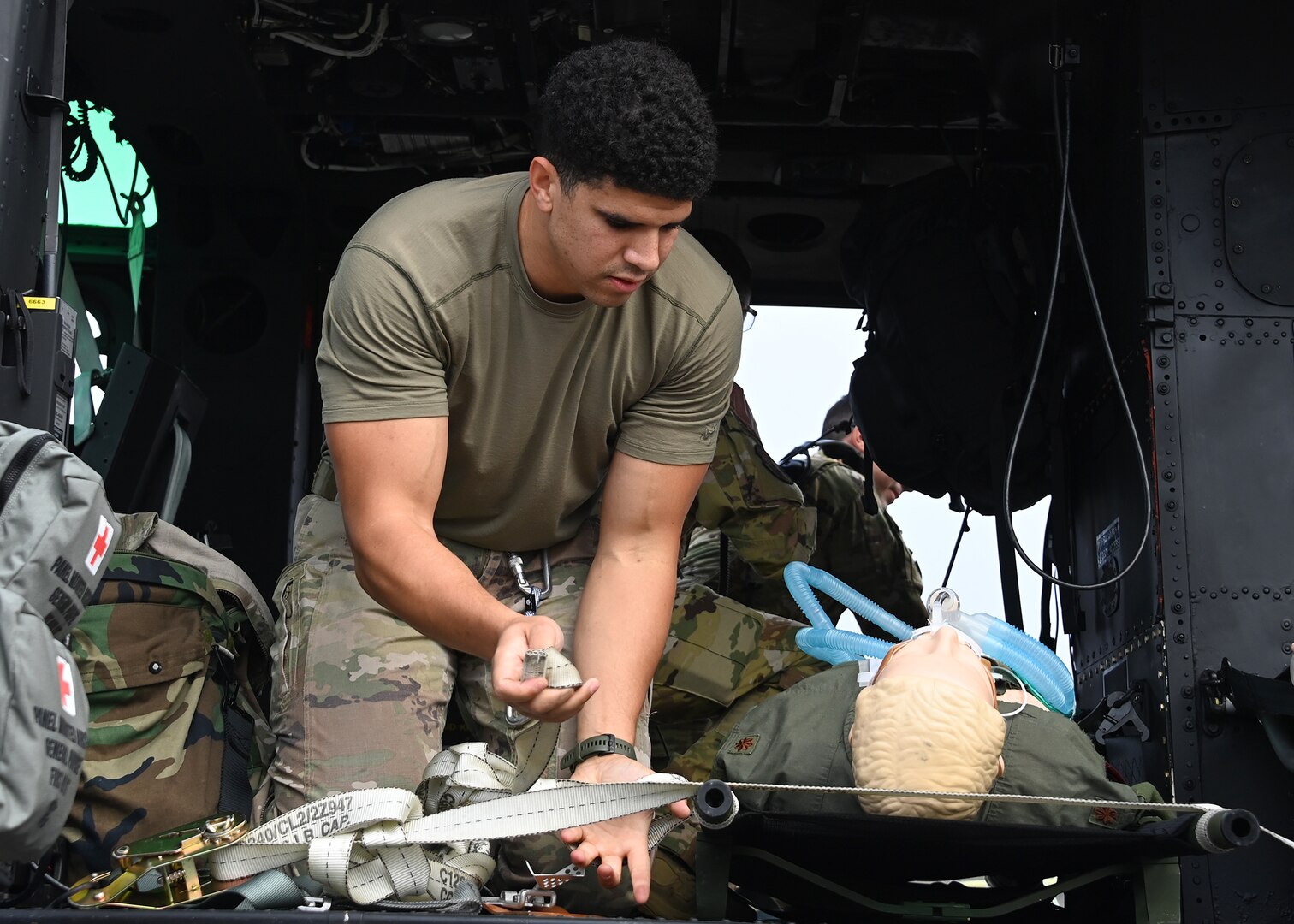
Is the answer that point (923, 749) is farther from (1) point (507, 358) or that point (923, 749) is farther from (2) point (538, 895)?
(1) point (507, 358)

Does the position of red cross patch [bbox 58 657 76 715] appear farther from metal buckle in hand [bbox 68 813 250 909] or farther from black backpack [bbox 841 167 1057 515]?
black backpack [bbox 841 167 1057 515]

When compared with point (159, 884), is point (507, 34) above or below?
above

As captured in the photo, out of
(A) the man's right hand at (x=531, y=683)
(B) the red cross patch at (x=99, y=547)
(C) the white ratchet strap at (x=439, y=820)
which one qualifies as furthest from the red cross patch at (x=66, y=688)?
(A) the man's right hand at (x=531, y=683)

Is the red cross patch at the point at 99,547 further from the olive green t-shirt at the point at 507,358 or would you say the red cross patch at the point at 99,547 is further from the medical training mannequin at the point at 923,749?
the medical training mannequin at the point at 923,749

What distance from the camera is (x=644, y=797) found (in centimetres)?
215

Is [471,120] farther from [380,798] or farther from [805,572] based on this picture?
[380,798]

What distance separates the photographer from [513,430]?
3078 mm

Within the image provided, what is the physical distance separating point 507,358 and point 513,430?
156 mm

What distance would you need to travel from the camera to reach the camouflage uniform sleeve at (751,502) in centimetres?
432

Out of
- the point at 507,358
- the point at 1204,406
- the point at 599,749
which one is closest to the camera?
the point at 599,749

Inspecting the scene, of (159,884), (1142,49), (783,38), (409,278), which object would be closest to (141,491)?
(409,278)

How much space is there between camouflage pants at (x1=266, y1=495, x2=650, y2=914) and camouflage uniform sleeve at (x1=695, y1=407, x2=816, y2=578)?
103cm

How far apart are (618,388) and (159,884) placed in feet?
4.34

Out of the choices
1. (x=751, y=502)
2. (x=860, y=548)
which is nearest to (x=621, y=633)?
(x=751, y=502)
